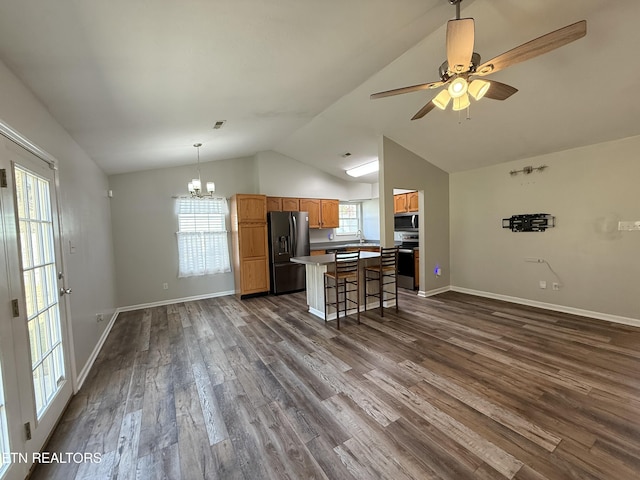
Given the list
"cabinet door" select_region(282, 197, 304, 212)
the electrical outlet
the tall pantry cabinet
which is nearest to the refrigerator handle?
"cabinet door" select_region(282, 197, 304, 212)

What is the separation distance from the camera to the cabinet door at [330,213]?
22.0ft

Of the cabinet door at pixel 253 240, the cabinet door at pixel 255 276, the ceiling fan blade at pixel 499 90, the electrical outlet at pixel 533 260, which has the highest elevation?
the ceiling fan blade at pixel 499 90

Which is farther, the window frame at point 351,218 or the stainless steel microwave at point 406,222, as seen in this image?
the window frame at point 351,218

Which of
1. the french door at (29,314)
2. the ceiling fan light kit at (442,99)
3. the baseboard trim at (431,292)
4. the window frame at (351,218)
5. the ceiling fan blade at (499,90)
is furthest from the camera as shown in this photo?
the window frame at (351,218)

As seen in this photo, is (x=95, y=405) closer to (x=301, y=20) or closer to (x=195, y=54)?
(x=195, y=54)

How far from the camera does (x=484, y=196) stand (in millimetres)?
4906

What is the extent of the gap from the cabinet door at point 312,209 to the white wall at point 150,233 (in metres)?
1.89

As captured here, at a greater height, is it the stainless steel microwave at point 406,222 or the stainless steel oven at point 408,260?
the stainless steel microwave at point 406,222

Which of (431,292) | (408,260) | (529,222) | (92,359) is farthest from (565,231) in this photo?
(92,359)

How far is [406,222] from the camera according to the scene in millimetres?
5992

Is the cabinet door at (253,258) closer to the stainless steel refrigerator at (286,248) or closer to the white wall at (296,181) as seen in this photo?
the stainless steel refrigerator at (286,248)

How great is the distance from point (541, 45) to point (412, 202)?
14.2ft

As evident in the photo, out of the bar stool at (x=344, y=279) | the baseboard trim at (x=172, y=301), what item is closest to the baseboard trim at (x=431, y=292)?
the bar stool at (x=344, y=279)

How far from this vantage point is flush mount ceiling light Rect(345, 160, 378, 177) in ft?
19.6
